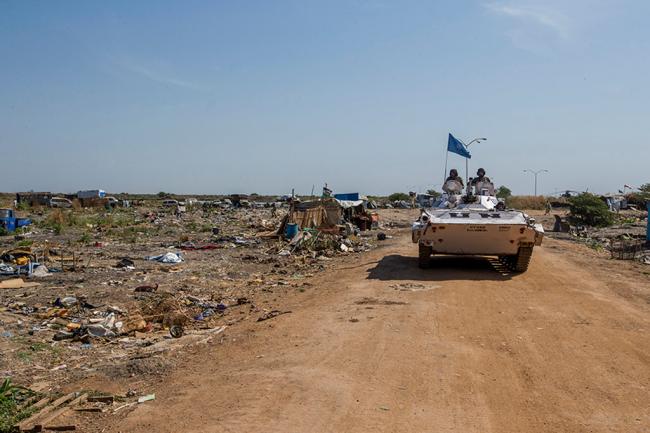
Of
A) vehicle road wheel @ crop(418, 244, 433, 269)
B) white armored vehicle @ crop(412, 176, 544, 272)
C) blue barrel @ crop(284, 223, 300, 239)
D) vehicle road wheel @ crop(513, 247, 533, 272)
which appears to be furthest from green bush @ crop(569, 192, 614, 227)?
vehicle road wheel @ crop(418, 244, 433, 269)

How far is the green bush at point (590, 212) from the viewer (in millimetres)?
31469

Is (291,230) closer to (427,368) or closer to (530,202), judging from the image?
(427,368)

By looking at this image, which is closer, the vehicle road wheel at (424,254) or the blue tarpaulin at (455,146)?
the vehicle road wheel at (424,254)

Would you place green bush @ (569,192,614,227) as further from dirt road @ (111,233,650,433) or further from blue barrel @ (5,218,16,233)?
blue barrel @ (5,218,16,233)

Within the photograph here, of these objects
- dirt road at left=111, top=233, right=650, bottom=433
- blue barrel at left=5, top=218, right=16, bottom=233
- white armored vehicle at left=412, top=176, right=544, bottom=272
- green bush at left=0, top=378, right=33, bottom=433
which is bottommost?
green bush at left=0, top=378, right=33, bottom=433

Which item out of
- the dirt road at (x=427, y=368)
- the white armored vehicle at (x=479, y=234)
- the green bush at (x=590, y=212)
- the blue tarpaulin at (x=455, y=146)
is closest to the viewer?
the dirt road at (x=427, y=368)

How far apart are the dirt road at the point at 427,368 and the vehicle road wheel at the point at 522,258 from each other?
1733mm

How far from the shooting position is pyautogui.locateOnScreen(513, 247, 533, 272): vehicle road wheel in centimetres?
1201

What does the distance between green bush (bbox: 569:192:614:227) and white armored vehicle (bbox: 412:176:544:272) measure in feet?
69.8

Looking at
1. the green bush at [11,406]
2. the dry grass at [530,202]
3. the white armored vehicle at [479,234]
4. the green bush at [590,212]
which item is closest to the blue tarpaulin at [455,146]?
the white armored vehicle at [479,234]

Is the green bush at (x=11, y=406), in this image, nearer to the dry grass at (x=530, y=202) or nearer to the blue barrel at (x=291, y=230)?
the blue barrel at (x=291, y=230)

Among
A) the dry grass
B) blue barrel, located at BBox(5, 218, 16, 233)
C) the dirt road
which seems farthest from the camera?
the dry grass

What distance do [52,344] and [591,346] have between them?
6755mm

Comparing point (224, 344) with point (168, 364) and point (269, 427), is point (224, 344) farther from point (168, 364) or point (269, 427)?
point (269, 427)
